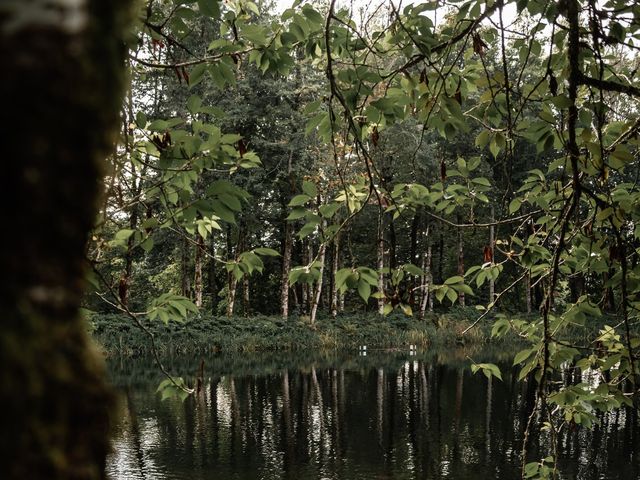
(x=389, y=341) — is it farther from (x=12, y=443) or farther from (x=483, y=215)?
(x=12, y=443)

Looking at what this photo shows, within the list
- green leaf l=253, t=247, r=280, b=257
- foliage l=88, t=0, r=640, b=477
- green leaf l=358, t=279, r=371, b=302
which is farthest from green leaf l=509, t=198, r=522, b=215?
green leaf l=253, t=247, r=280, b=257

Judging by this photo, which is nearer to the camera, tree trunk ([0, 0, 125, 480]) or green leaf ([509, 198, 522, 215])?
tree trunk ([0, 0, 125, 480])

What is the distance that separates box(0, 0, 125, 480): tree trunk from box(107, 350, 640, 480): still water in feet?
23.0

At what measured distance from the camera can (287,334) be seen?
23.5 m

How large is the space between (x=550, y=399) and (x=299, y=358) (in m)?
18.4

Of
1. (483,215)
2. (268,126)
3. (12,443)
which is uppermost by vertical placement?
(268,126)

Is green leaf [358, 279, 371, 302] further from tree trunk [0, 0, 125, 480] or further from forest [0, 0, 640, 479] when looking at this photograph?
tree trunk [0, 0, 125, 480]

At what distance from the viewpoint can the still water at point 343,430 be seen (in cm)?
927

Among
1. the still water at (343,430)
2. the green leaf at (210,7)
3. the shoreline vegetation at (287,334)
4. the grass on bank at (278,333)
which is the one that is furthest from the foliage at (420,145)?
the grass on bank at (278,333)

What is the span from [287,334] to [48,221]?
23.4 meters

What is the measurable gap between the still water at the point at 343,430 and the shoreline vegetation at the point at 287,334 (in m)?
3.35

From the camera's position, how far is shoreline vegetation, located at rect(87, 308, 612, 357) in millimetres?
21062

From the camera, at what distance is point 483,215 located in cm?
3095

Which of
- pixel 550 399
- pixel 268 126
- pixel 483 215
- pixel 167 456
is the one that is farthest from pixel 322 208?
pixel 483 215
